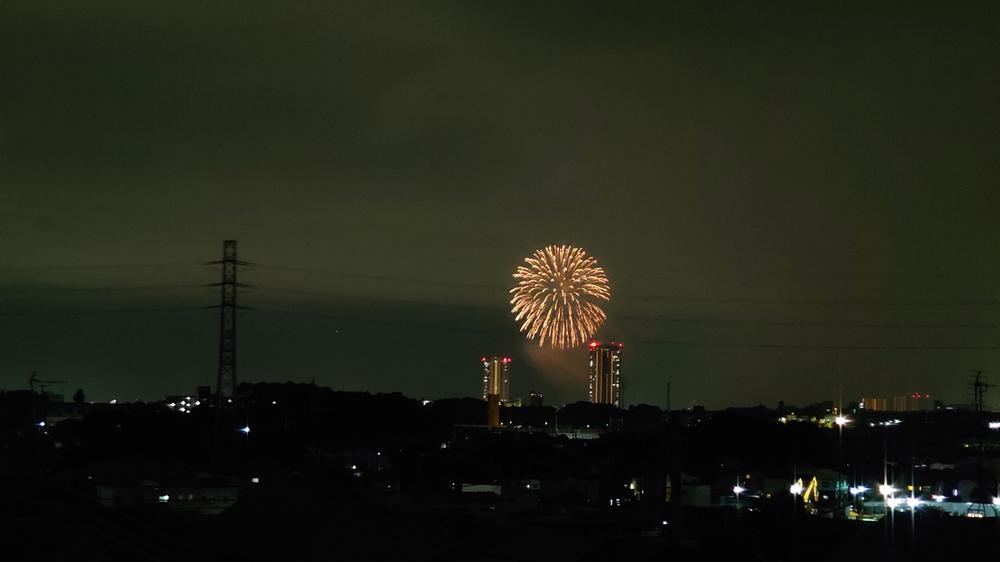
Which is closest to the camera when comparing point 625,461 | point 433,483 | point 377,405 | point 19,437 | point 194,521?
point 194,521

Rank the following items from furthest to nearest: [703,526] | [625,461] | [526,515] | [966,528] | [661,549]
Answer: [625,461] → [526,515] → [703,526] → [966,528] → [661,549]

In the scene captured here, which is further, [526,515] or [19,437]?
[19,437]

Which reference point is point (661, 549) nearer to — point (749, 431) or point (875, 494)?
point (875, 494)

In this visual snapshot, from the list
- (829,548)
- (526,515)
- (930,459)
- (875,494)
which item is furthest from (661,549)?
(930,459)

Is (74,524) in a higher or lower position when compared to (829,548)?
higher

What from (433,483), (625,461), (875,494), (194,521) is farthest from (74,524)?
(625,461)

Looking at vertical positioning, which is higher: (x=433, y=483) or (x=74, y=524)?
(x=74, y=524)

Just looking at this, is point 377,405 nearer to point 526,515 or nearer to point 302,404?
point 302,404

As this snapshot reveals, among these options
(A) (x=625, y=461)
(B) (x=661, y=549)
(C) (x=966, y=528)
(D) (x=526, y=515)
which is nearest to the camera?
(B) (x=661, y=549)

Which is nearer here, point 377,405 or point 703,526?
point 703,526
